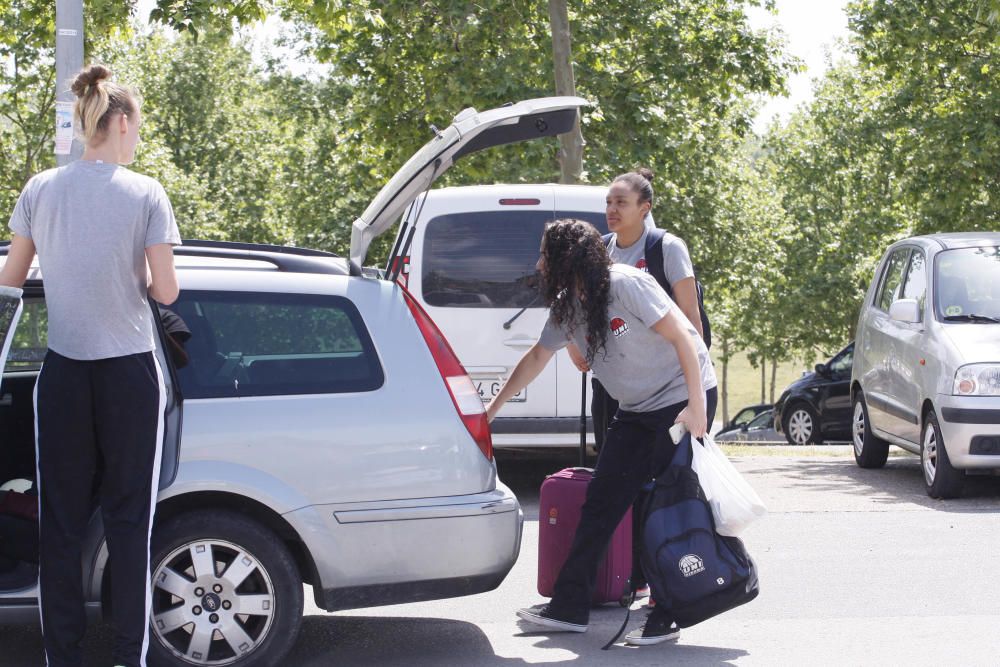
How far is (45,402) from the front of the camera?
13.9 feet

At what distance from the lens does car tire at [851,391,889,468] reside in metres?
11.2

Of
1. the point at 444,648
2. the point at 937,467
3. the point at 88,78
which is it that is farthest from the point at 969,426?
the point at 88,78

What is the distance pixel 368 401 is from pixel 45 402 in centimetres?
112

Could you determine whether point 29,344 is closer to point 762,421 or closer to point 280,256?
point 280,256

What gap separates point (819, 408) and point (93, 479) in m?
18.1

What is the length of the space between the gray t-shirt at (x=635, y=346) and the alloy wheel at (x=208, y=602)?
1.56m

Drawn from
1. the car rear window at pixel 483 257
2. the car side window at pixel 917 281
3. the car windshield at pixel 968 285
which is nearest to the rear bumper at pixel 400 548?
the car rear window at pixel 483 257

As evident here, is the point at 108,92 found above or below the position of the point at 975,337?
above

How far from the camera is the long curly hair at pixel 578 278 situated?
5090 millimetres

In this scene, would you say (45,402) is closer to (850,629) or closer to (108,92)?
(108,92)

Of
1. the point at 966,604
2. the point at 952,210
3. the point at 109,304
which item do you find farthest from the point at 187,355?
the point at 952,210

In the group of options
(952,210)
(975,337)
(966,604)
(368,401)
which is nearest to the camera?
(368,401)

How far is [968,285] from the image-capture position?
9.66m

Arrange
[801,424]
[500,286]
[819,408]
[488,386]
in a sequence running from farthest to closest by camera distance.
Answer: [801,424] → [819,408] → [500,286] → [488,386]
